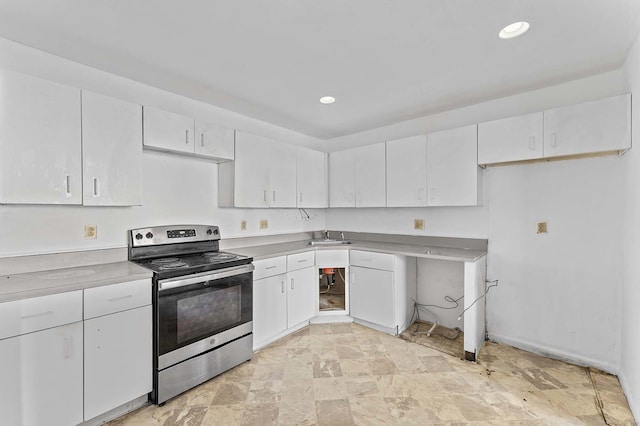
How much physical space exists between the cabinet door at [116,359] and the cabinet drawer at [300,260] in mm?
1403

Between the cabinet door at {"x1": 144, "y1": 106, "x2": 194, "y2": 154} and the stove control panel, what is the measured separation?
71cm

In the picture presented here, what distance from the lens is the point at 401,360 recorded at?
102 inches

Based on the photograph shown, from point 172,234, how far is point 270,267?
0.95 meters

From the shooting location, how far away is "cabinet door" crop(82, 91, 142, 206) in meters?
2.01

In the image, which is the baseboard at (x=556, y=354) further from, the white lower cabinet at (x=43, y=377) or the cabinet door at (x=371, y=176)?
the white lower cabinet at (x=43, y=377)

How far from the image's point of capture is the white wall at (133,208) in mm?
1964

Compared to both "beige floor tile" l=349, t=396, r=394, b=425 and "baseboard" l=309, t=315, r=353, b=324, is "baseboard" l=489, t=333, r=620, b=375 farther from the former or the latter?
"beige floor tile" l=349, t=396, r=394, b=425

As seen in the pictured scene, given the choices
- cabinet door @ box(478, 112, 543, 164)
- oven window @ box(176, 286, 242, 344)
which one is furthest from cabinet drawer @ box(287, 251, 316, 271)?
cabinet door @ box(478, 112, 543, 164)

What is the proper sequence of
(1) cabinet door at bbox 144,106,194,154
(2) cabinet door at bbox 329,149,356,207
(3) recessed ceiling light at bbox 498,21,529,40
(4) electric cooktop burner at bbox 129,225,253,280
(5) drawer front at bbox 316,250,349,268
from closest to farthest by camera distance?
(3) recessed ceiling light at bbox 498,21,529,40, (4) electric cooktop burner at bbox 129,225,253,280, (1) cabinet door at bbox 144,106,194,154, (5) drawer front at bbox 316,250,349,268, (2) cabinet door at bbox 329,149,356,207

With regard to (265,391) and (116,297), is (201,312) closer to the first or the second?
(116,297)

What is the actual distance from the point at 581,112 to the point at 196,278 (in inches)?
126

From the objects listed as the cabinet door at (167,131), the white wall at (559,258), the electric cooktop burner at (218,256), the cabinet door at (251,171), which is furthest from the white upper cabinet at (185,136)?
the white wall at (559,258)

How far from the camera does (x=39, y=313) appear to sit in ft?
5.19

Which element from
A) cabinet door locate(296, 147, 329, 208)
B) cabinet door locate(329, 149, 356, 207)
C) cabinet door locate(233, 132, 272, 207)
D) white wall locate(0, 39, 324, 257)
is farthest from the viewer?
cabinet door locate(329, 149, 356, 207)
